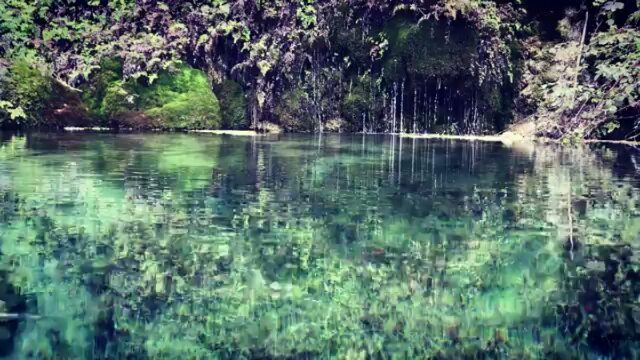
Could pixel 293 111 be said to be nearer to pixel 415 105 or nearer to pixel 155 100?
pixel 415 105

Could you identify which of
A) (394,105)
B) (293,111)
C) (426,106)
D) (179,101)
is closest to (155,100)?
(179,101)

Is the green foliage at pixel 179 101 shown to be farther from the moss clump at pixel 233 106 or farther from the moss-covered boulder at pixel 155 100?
the moss clump at pixel 233 106

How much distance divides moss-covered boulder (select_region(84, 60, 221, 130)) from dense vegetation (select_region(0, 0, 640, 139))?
4 centimetres

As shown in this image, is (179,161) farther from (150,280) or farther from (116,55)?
(116,55)

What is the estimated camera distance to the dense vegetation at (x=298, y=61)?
64.3ft

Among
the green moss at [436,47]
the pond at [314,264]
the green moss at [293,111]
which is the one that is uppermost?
the green moss at [436,47]

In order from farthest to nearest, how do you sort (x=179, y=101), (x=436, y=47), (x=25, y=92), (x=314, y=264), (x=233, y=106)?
(x=233, y=106) < (x=179, y=101) < (x=436, y=47) < (x=25, y=92) < (x=314, y=264)

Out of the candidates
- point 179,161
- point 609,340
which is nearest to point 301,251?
point 609,340

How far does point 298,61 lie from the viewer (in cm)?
2142

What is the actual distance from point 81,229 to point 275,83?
52.0ft

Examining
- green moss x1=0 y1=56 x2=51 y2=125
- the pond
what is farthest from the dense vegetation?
the pond

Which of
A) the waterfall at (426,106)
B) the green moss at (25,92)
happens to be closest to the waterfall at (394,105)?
the waterfall at (426,106)

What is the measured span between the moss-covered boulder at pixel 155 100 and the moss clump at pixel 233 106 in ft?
1.47

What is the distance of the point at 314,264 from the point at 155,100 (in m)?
16.8
